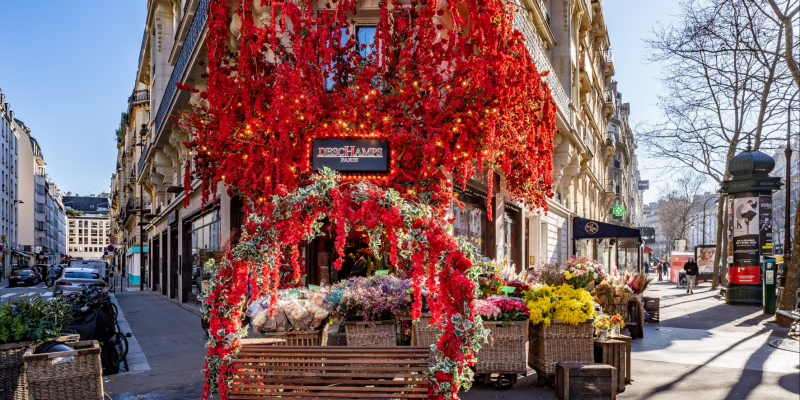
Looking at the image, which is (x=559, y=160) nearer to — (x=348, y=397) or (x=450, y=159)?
(x=450, y=159)

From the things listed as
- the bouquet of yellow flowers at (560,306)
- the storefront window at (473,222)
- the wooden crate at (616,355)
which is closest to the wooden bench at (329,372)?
the bouquet of yellow flowers at (560,306)

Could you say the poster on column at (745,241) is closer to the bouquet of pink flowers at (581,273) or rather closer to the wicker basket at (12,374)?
the bouquet of pink flowers at (581,273)

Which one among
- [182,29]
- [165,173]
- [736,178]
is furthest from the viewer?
[165,173]

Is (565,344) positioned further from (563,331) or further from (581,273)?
(581,273)

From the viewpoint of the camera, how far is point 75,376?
18.7ft

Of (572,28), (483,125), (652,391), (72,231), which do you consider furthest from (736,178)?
(72,231)

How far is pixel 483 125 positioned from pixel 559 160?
10486 millimetres

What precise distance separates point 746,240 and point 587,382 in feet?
52.5

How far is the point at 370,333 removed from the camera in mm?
7496

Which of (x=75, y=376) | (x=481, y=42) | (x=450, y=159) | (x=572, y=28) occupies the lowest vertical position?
(x=75, y=376)

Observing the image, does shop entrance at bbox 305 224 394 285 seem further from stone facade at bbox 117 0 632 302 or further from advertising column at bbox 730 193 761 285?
→ advertising column at bbox 730 193 761 285

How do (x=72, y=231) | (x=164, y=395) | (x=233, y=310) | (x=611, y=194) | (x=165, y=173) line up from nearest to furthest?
1. (x=233, y=310)
2. (x=164, y=395)
3. (x=165, y=173)
4. (x=611, y=194)
5. (x=72, y=231)

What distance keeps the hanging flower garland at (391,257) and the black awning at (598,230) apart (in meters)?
18.5

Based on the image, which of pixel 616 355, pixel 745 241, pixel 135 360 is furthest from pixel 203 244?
pixel 745 241
